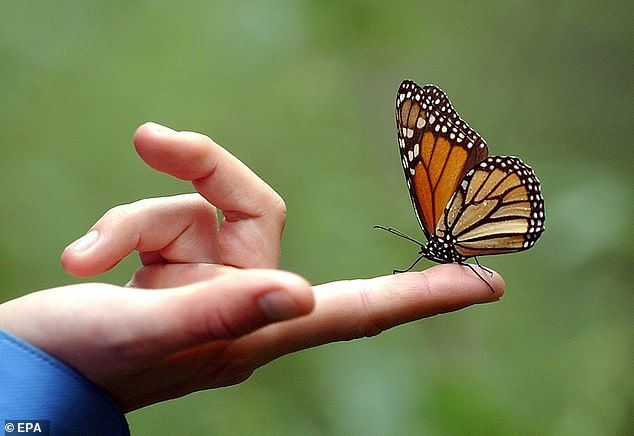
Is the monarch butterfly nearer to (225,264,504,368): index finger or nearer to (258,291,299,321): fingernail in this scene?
(225,264,504,368): index finger

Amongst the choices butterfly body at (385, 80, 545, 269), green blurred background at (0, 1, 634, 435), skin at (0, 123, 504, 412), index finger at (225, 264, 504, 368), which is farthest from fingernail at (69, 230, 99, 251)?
green blurred background at (0, 1, 634, 435)

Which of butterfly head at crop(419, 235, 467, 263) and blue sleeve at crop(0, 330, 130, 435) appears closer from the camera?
blue sleeve at crop(0, 330, 130, 435)

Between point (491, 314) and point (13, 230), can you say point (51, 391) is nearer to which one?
point (13, 230)

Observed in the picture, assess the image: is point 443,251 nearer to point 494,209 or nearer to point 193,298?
point 494,209

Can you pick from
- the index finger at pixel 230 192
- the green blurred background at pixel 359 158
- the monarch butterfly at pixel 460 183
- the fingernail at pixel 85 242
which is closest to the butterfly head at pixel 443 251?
the monarch butterfly at pixel 460 183

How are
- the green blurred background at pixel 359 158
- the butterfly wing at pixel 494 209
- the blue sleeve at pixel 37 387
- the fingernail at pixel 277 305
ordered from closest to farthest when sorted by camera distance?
the fingernail at pixel 277 305 < the blue sleeve at pixel 37 387 < the butterfly wing at pixel 494 209 < the green blurred background at pixel 359 158

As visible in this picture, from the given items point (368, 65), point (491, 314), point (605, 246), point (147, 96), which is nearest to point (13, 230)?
point (147, 96)

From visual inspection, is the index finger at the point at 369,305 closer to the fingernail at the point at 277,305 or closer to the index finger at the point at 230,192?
the index finger at the point at 230,192
